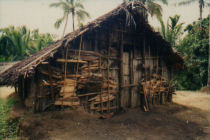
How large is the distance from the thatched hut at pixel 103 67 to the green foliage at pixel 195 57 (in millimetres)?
8359

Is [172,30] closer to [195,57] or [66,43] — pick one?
[195,57]

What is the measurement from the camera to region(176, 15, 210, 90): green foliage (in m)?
15.0

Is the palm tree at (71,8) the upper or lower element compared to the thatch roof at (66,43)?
upper

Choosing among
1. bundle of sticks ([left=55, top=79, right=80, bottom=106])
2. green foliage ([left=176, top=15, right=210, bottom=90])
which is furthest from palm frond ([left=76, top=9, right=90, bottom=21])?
bundle of sticks ([left=55, top=79, right=80, bottom=106])

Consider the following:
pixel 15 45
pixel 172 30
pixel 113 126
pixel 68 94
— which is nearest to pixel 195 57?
pixel 172 30

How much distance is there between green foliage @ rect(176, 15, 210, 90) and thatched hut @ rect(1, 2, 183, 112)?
8.36m

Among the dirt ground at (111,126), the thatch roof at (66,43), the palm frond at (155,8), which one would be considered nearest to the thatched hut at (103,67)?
the thatch roof at (66,43)

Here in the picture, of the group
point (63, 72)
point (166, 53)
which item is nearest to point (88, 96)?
point (63, 72)

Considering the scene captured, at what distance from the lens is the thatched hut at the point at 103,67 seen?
204 inches

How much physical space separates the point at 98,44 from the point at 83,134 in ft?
11.7

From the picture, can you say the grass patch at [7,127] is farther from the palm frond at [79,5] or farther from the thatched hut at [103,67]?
the palm frond at [79,5]

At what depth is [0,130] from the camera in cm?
497

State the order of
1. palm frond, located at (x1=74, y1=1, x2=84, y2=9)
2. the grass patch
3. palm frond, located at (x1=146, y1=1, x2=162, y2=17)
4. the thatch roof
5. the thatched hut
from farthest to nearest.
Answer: palm frond, located at (x1=74, y1=1, x2=84, y2=9), palm frond, located at (x1=146, y1=1, x2=162, y2=17), the thatched hut, the grass patch, the thatch roof

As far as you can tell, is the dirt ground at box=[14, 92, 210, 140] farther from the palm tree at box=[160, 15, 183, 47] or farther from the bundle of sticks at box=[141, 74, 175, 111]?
the palm tree at box=[160, 15, 183, 47]
